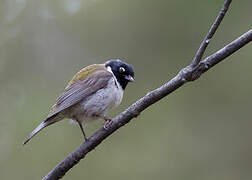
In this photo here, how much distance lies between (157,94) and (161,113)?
3918mm

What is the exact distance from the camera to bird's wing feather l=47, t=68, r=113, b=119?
5125 mm

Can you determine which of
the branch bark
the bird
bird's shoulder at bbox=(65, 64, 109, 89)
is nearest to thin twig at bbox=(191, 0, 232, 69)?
the branch bark

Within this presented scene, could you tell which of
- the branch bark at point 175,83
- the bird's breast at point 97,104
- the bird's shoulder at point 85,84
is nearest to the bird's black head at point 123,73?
the bird's shoulder at point 85,84

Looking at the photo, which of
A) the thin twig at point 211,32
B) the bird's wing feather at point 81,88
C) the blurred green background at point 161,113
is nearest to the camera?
the thin twig at point 211,32

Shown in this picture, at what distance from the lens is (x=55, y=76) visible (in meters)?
8.27

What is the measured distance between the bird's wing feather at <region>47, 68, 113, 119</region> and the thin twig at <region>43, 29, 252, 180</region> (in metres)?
1.05

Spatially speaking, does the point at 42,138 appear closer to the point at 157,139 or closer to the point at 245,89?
the point at 157,139

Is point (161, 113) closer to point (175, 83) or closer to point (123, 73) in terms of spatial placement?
point (123, 73)

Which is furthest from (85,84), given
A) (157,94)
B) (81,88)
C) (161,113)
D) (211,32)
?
(161,113)

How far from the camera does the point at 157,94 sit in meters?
3.70

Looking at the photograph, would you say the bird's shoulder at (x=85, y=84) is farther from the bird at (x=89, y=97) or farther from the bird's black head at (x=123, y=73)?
the bird's black head at (x=123, y=73)

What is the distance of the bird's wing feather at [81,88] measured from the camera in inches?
202

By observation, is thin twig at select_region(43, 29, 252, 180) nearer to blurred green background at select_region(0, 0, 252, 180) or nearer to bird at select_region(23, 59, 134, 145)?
bird at select_region(23, 59, 134, 145)

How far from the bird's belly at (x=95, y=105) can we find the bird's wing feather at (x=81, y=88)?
7cm
